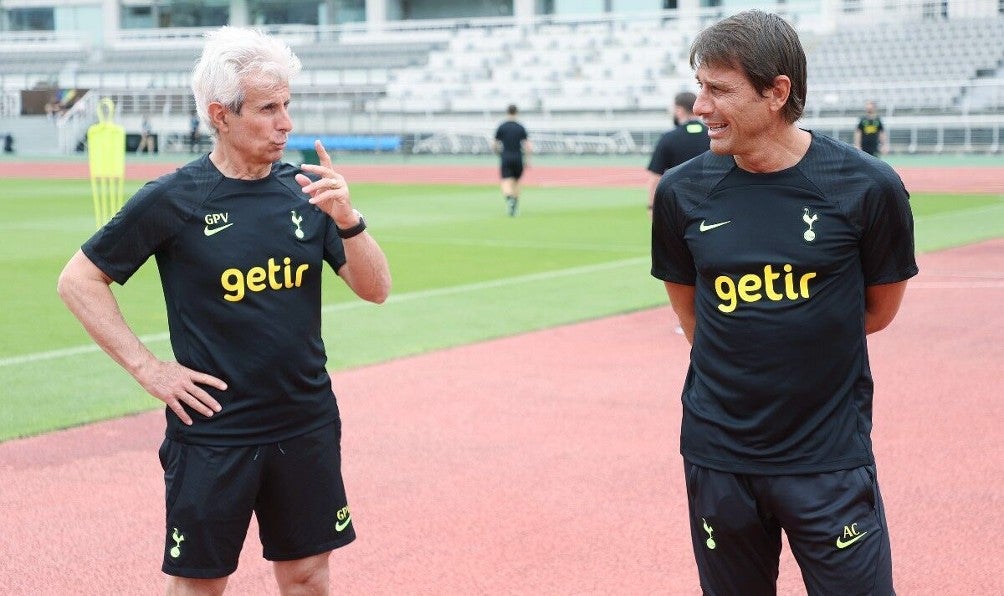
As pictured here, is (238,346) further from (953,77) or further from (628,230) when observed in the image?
(953,77)

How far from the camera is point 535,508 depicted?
22.5ft

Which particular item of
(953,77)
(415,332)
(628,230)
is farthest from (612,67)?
(415,332)

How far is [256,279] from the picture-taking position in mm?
4070

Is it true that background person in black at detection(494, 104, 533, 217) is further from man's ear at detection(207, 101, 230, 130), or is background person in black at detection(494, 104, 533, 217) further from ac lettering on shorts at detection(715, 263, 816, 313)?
ac lettering on shorts at detection(715, 263, 816, 313)

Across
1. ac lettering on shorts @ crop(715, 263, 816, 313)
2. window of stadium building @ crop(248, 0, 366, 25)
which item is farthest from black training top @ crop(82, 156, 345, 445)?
window of stadium building @ crop(248, 0, 366, 25)

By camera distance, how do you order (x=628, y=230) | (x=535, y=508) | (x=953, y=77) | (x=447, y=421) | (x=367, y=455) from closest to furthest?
(x=535, y=508) → (x=367, y=455) → (x=447, y=421) → (x=628, y=230) → (x=953, y=77)

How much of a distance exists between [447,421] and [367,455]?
932 mm

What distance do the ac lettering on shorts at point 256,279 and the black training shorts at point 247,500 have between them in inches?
18.1

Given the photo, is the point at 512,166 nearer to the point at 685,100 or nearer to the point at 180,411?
the point at 685,100

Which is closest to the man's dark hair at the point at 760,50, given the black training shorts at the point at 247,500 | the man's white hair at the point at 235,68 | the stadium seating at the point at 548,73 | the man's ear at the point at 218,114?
the man's white hair at the point at 235,68

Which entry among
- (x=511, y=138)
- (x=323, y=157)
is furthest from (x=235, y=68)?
(x=511, y=138)

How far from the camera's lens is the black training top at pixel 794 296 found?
3.51 metres

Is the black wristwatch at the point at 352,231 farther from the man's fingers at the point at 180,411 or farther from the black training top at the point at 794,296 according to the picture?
the black training top at the point at 794,296

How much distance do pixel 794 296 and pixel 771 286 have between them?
6cm
